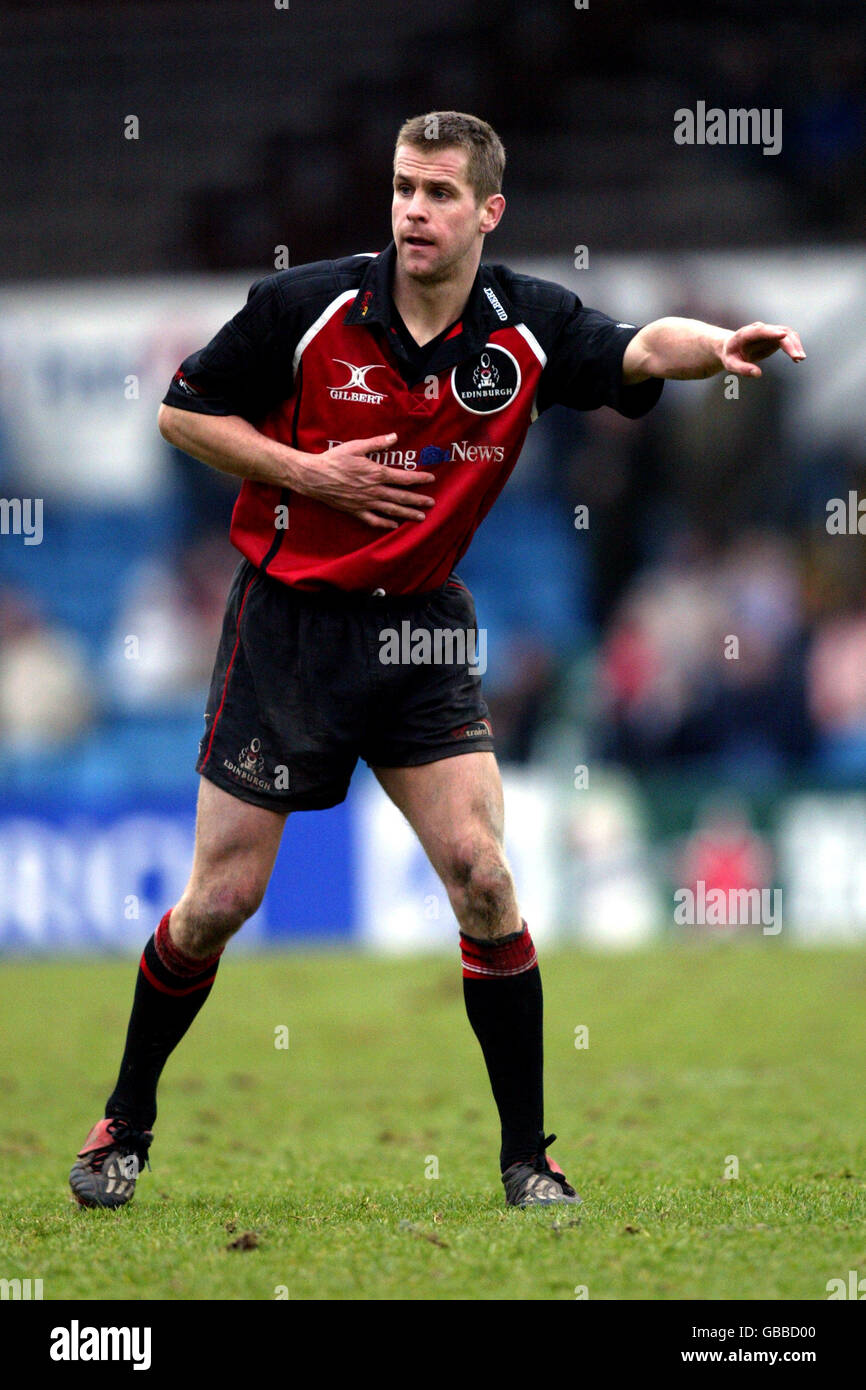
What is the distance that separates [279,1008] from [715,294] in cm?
828

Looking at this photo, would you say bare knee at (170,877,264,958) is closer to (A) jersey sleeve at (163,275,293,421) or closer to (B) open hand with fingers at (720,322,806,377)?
(A) jersey sleeve at (163,275,293,421)

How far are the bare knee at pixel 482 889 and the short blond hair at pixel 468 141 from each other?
5.89ft

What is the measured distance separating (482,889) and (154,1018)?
108 cm

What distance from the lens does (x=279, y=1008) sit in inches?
415

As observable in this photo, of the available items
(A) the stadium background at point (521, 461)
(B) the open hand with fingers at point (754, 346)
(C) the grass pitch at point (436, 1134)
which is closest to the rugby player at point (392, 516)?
(B) the open hand with fingers at point (754, 346)

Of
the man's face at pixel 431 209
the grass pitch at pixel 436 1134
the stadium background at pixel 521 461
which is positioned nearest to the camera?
the grass pitch at pixel 436 1134

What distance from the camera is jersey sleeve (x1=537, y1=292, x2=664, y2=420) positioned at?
511 cm

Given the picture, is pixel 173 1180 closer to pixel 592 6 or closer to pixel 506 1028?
pixel 506 1028

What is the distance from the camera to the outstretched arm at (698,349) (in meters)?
4.74

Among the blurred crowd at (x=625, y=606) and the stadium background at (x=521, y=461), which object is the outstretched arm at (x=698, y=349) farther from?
the blurred crowd at (x=625, y=606)

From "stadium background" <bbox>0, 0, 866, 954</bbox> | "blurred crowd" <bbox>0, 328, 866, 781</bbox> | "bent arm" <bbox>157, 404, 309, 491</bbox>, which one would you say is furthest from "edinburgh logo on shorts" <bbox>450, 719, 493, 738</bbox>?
"blurred crowd" <bbox>0, 328, 866, 781</bbox>
